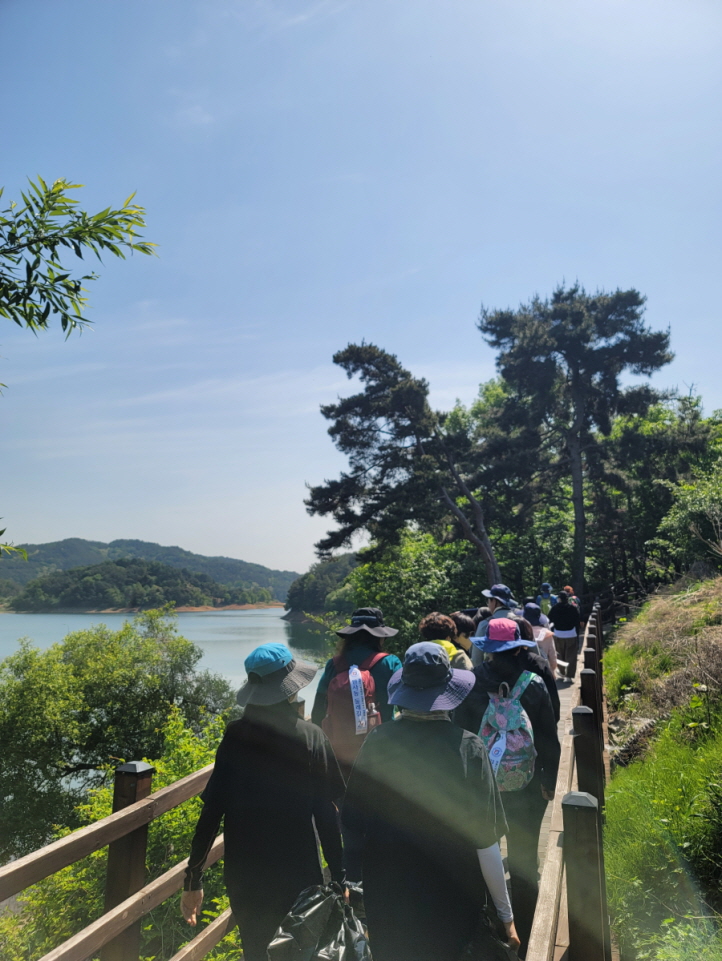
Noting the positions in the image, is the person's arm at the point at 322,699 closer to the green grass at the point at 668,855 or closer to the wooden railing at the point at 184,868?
the wooden railing at the point at 184,868

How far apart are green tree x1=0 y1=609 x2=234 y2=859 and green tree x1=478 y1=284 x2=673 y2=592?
2012 cm

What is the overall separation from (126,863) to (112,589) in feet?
267

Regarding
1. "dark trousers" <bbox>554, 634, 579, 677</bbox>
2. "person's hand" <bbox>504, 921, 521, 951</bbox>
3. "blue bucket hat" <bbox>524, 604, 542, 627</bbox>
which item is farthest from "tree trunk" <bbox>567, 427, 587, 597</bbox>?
"person's hand" <bbox>504, 921, 521, 951</bbox>

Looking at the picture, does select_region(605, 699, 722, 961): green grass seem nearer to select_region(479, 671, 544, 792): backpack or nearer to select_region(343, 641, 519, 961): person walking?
select_region(479, 671, 544, 792): backpack

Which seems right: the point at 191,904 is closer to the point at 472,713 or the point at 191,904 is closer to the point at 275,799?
the point at 275,799

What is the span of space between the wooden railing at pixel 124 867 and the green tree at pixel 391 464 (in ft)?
64.8

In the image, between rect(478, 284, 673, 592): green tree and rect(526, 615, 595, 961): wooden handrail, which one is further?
rect(478, 284, 673, 592): green tree

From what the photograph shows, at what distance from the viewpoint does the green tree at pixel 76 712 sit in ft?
100

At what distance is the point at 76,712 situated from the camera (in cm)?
3400

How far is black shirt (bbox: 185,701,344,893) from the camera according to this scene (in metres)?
2.48

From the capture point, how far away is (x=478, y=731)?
3533 mm

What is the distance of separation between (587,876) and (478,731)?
1.95 meters

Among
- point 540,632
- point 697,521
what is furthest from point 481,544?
point 540,632

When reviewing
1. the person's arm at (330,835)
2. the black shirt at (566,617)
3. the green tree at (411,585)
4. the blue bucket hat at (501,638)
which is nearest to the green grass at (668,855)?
the blue bucket hat at (501,638)
